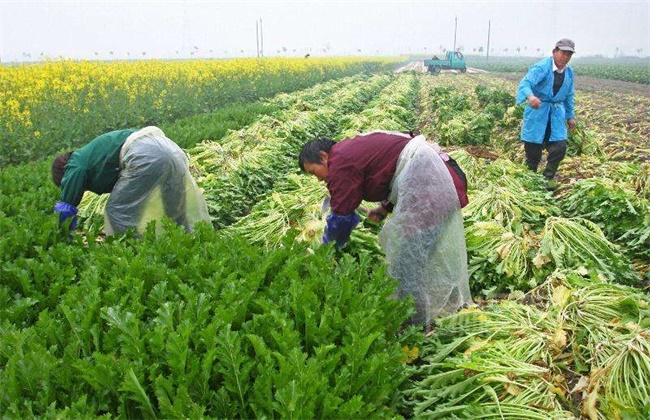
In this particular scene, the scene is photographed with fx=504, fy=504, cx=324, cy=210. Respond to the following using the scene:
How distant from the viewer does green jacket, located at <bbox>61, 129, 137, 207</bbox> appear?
420 cm

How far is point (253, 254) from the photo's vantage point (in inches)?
132

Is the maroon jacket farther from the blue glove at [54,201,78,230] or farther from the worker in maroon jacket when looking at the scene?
the blue glove at [54,201,78,230]

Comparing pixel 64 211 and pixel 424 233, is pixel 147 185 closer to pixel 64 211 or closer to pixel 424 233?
pixel 64 211

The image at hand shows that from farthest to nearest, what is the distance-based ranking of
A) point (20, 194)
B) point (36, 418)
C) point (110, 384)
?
point (20, 194)
point (110, 384)
point (36, 418)

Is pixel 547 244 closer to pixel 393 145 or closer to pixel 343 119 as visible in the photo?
pixel 393 145

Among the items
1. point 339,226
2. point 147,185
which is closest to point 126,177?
point 147,185

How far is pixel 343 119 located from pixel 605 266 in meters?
8.97

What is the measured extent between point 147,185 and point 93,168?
1.57ft

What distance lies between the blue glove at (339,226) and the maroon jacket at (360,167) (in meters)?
0.07

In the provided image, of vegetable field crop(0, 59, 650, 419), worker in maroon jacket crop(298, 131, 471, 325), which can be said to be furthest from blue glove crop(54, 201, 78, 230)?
worker in maroon jacket crop(298, 131, 471, 325)

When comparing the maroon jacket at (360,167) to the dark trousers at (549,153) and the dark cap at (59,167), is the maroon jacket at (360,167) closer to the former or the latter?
the dark cap at (59,167)

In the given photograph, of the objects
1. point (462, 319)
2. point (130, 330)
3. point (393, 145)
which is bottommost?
point (462, 319)

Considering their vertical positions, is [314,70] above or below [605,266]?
above

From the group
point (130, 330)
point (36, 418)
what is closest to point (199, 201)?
point (130, 330)
